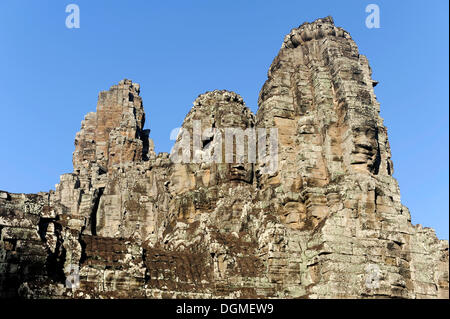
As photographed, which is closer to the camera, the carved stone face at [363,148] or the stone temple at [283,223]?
the stone temple at [283,223]

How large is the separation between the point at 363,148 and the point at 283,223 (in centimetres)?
469

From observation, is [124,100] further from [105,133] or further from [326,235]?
[326,235]

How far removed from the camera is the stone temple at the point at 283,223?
18609 millimetres

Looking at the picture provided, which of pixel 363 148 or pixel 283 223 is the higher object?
pixel 363 148

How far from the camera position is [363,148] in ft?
77.4

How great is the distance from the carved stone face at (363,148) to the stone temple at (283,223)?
0.15ft

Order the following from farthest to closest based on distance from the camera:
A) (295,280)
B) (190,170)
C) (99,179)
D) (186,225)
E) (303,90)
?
(99,179), (190,170), (186,225), (303,90), (295,280)

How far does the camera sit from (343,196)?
22359 mm

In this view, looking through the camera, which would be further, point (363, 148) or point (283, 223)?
point (283, 223)

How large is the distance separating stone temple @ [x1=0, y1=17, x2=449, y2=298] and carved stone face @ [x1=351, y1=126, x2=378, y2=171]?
0.05 meters

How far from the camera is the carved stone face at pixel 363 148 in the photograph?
924 inches
